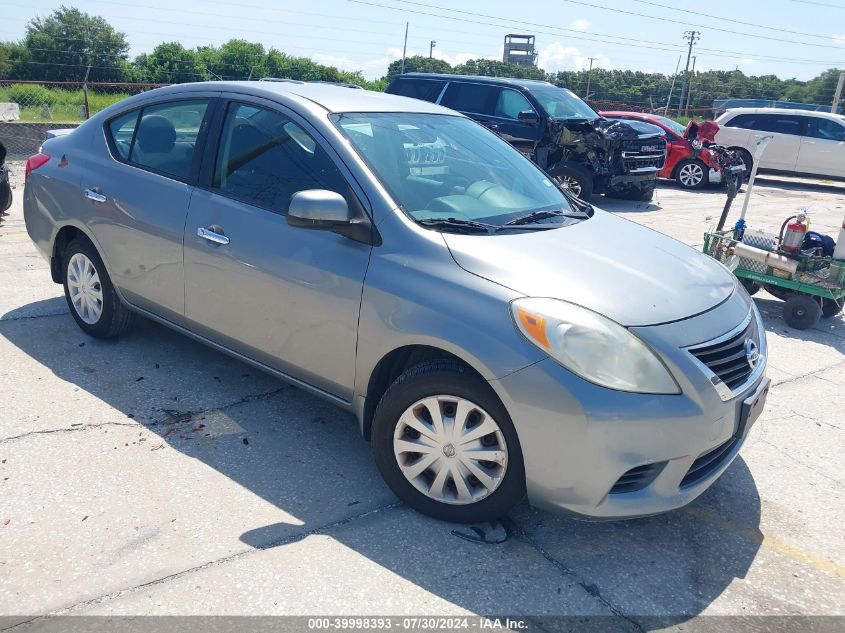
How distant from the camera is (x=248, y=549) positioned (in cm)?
296

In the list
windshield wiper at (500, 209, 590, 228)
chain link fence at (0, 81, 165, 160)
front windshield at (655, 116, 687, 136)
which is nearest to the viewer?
windshield wiper at (500, 209, 590, 228)

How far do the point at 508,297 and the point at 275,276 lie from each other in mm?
1239

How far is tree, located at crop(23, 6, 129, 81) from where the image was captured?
18.9m

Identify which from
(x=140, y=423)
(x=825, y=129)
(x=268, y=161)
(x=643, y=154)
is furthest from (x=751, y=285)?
(x=825, y=129)

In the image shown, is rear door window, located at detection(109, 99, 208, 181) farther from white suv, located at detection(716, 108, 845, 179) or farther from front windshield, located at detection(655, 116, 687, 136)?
white suv, located at detection(716, 108, 845, 179)

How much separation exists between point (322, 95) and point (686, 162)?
14118mm

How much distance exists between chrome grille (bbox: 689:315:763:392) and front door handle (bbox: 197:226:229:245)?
7.56 feet

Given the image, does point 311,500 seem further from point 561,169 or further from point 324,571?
point 561,169

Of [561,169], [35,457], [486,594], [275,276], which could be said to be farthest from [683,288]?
[561,169]

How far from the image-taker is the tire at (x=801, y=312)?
6349 mm

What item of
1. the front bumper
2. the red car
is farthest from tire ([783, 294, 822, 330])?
the red car

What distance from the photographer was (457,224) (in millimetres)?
3377

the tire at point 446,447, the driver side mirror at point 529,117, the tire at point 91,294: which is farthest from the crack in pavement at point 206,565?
the driver side mirror at point 529,117

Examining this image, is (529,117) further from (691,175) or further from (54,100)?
(54,100)
